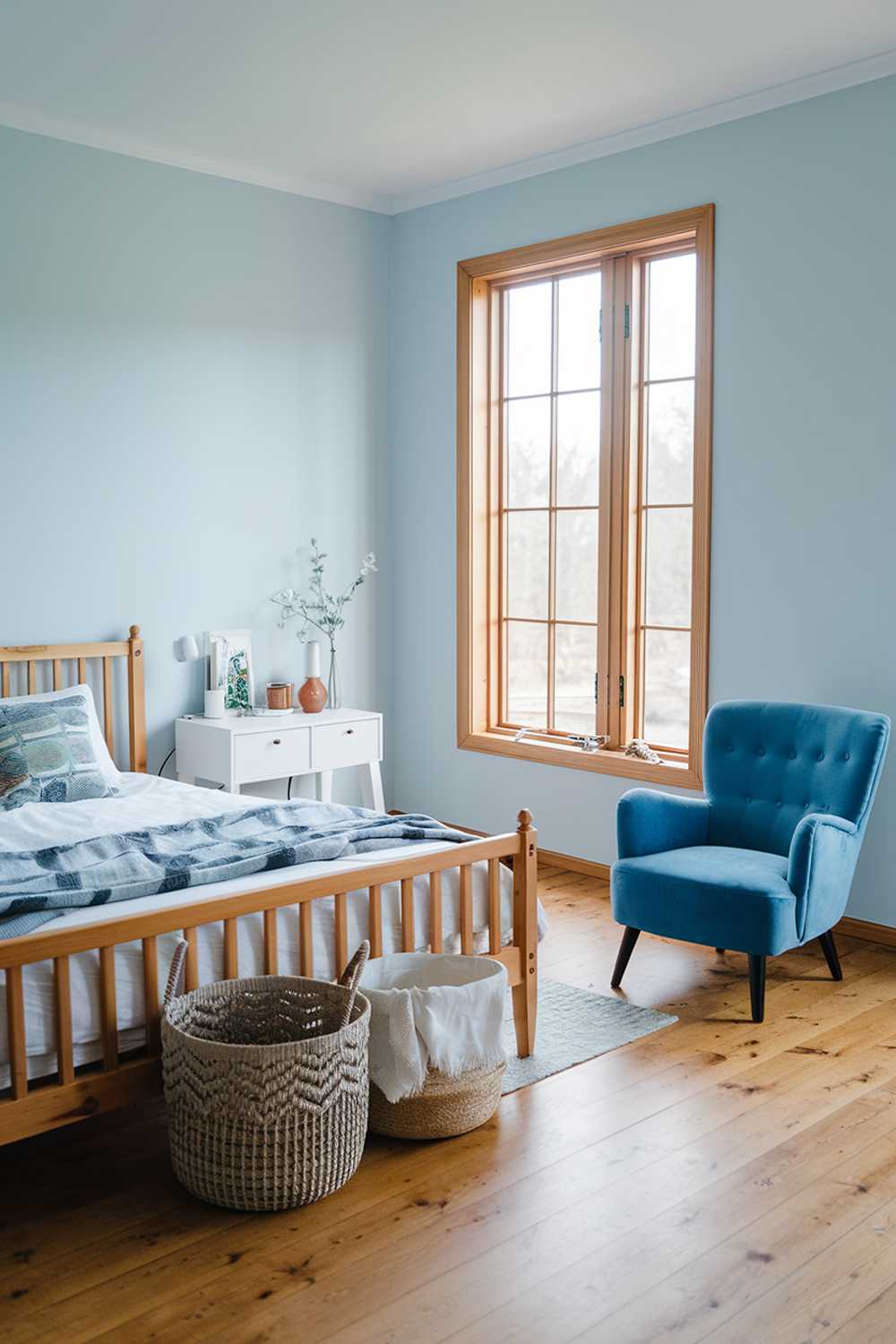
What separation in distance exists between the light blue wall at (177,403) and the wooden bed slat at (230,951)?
7.03ft

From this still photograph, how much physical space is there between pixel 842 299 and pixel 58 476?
2.73 meters

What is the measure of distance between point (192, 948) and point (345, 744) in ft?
7.84

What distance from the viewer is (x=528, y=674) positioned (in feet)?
17.2

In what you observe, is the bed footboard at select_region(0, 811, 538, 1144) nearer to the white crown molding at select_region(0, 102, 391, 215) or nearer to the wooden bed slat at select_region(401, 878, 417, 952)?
the wooden bed slat at select_region(401, 878, 417, 952)

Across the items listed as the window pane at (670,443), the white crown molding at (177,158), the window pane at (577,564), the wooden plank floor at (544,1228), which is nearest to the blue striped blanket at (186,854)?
the wooden plank floor at (544,1228)

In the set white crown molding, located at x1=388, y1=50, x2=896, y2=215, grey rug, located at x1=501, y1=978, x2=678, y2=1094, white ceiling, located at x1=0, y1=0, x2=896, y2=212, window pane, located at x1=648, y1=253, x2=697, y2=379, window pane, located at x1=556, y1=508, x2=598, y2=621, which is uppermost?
white ceiling, located at x1=0, y1=0, x2=896, y2=212

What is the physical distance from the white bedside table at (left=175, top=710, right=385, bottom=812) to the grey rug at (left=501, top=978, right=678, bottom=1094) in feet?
4.81

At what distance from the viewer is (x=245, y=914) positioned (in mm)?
2672

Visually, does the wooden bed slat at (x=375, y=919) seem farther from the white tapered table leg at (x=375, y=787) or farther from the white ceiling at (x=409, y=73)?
the white ceiling at (x=409, y=73)

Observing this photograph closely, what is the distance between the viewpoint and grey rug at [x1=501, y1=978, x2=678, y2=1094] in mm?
3105

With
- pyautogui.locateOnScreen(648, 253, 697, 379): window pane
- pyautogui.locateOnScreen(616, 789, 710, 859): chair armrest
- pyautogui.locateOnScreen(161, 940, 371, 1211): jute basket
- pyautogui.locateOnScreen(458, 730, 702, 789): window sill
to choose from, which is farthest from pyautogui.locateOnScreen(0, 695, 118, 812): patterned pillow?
pyautogui.locateOnScreen(648, 253, 697, 379): window pane

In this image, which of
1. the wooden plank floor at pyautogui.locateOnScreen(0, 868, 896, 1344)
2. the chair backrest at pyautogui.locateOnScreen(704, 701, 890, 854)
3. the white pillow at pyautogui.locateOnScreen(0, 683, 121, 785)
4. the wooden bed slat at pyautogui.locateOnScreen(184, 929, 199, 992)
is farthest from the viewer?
the white pillow at pyautogui.locateOnScreen(0, 683, 121, 785)

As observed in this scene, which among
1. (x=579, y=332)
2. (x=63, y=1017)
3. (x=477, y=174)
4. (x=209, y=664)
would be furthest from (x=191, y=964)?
(x=477, y=174)

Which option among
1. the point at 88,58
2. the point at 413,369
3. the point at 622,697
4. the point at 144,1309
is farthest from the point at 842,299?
the point at 144,1309
